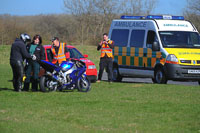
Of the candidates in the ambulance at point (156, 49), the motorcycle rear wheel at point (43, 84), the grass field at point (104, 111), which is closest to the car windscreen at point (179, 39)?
the ambulance at point (156, 49)

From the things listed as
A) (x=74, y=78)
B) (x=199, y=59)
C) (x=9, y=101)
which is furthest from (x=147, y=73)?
(x=9, y=101)

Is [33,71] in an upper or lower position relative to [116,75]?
upper

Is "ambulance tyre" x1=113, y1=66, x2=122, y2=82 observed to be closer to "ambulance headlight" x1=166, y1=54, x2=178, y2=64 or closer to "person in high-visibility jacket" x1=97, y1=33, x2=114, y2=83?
"person in high-visibility jacket" x1=97, y1=33, x2=114, y2=83

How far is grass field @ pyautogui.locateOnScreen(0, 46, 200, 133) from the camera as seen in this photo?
8836 millimetres

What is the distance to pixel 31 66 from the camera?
1504cm

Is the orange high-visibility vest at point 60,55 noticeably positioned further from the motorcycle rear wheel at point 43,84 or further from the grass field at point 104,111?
the grass field at point 104,111

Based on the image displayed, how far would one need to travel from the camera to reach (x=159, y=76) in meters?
18.2

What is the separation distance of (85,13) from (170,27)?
38.4 m

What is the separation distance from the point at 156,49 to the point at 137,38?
1405 millimetres

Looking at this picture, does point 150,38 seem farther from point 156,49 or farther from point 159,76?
point 159,76

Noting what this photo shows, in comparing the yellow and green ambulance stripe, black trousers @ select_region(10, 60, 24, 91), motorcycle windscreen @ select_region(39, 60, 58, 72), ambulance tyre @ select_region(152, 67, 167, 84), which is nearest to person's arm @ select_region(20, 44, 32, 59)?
black trousers @ select_region(10, 60, 24, 91)

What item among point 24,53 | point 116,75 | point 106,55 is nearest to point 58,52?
point 24,53

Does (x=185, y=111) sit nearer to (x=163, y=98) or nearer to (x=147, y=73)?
(x=163, y=98)

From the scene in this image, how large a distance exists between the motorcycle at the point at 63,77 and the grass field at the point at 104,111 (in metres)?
0.40
